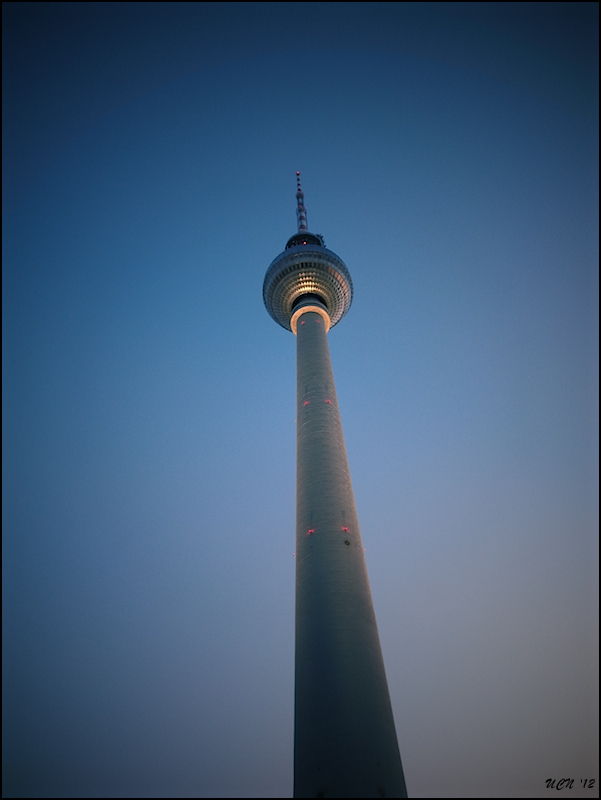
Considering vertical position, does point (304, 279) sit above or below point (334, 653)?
above

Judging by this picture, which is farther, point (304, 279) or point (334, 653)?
point (304, 279)

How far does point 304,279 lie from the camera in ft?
159

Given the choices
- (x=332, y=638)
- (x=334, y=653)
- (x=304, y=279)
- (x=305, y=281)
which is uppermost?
(x=304, y=279)

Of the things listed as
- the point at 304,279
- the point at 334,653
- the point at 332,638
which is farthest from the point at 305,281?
the point at 334,653

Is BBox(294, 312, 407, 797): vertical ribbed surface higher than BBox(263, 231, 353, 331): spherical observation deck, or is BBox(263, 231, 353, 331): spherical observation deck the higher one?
BBox(263, 231, 353, 331): spherical observation deck

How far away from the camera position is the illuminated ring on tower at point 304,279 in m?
48.5

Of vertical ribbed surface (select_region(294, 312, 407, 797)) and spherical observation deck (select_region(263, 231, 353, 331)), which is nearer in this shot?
vertical ribbed surface (select_region(294, 312, 407, 797))

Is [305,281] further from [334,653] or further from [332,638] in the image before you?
[334,653]

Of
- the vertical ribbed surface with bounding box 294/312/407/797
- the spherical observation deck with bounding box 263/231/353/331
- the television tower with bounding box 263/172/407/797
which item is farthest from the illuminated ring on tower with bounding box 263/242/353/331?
the vertical ribbed surface with bounding box 294/312/407/797

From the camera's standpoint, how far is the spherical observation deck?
48.5 m

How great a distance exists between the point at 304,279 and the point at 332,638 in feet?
120

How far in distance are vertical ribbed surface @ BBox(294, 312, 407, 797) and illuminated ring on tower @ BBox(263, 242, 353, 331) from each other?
21.0 metres

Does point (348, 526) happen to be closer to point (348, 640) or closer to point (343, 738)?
point (348, 640)

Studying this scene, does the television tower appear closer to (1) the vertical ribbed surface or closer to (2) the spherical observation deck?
(1) the vertical ribbed surface
